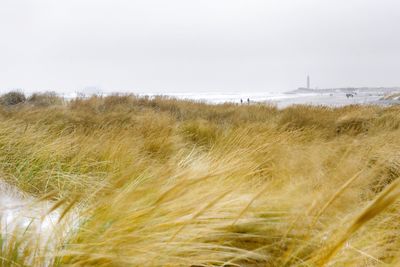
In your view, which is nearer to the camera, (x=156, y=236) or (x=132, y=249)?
(x=132, y=249)

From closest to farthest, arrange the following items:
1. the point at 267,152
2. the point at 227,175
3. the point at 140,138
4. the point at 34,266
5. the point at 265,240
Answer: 1. the point at 34,266
2. the point at 265,240
3. the point at 227,175
4. the point at 267,152
5. the point at 140,138

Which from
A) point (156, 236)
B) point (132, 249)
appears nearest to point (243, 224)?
point (156, 236)

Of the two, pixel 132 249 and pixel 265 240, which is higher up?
pixel 132 249

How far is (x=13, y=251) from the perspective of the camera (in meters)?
0.99

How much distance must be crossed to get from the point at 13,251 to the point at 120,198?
16.0 inches

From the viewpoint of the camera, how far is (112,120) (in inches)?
223

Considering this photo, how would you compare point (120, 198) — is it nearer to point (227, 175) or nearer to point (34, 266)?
point (34, 266)

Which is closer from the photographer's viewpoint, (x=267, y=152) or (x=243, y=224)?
(x=243, y=224)

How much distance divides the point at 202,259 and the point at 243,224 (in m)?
0.24

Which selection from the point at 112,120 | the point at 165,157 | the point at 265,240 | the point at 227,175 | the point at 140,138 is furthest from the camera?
the point at 112,120

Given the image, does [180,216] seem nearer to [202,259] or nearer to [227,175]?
[202,259]

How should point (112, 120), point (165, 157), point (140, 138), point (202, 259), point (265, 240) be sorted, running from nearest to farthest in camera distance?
point (202, 259) < point (265, 240) < point (165, 157) < point (140, 138) < point (112, 120)

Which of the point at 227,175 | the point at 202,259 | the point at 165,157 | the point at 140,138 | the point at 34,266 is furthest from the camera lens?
the point at 140,138

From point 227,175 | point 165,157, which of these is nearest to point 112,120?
Answer: point 165,157
